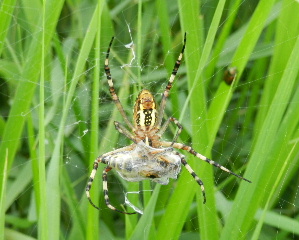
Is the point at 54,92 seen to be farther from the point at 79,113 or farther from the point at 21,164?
the point at 21,164

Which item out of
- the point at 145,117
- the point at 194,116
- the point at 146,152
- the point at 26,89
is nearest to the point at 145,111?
the point at 145,117

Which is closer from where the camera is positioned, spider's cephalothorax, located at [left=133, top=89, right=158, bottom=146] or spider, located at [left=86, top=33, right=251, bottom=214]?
spider, located at [left=86, top=33, right=251, bottom=214]

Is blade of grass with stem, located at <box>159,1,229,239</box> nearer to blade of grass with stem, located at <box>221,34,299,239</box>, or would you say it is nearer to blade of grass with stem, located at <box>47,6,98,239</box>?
blade of grass with stem, located at <box>221,34,299,239</box>

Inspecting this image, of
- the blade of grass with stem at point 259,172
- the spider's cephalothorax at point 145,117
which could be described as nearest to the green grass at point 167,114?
the blade of grass with stem at point 259,172

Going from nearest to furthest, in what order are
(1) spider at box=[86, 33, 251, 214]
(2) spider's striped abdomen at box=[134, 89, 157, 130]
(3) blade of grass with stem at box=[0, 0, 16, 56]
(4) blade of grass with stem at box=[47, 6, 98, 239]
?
(4) blade of grass with stem at box=[47, 6, 98, 239] → (3) blade of grass with stem at box=[0, 0, 16, 56] → (1) spider at box=[86, 33, 251, 214] → (2) spider's striped abdomen at box=[134, 89, 157, 130]

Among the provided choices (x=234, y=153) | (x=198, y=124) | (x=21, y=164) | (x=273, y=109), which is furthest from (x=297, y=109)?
(x=21, y=164)

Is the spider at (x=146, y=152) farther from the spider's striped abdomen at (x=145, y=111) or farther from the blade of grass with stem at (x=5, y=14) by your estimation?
the blade of grass with stem at (x=5, y=14)

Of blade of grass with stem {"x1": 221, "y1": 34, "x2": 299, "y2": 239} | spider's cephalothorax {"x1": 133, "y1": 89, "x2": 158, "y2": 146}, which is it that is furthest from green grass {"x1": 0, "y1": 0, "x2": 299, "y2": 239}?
spider's cephalothorax {"x1": 133, "y1": 89, "x2": 158, "y2": 146}
